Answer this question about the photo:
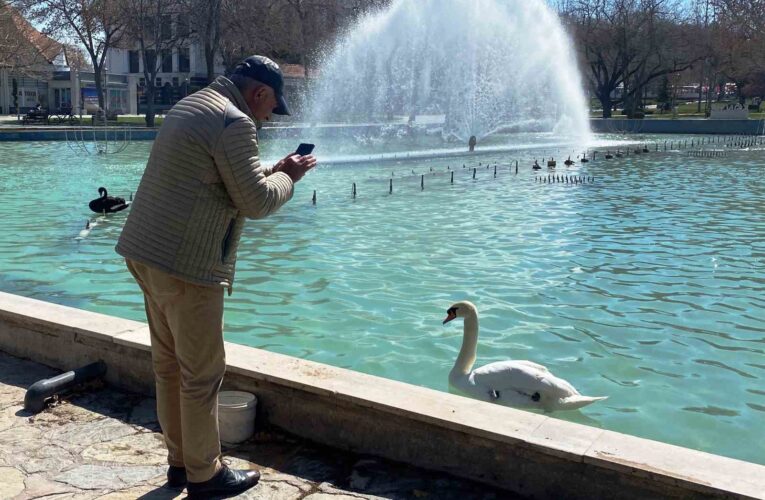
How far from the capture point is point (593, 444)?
354 cm

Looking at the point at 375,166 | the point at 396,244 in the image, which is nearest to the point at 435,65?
the point at 375,166

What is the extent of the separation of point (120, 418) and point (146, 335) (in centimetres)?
60

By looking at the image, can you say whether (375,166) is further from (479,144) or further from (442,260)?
(442,260)

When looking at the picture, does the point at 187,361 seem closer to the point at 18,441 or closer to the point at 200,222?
the point at 200,222

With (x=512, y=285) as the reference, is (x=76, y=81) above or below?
above

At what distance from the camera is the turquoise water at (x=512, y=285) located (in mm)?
6367

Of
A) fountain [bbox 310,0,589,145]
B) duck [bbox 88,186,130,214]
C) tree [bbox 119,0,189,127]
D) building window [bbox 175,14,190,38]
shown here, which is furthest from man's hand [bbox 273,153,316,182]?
building window [bbox 175,14,190,38]

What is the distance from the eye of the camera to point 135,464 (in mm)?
3889

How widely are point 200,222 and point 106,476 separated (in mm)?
1414

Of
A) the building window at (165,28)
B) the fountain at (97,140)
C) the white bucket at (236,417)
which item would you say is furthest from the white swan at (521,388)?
the building window at (165,28)

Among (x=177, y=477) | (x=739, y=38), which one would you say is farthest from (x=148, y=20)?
(x=177, y=477)

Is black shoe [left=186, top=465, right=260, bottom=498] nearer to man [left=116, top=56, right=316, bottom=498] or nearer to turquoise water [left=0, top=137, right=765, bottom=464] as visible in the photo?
man [left=116, top=56, right=316, bottom=498]

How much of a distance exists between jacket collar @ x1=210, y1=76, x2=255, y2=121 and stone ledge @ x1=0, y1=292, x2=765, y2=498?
5.09ft

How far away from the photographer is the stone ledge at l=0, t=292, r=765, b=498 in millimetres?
3350
